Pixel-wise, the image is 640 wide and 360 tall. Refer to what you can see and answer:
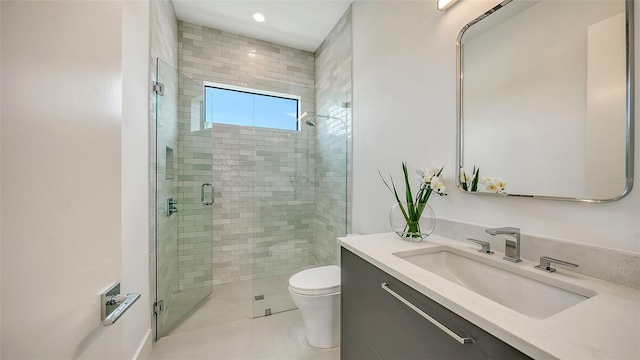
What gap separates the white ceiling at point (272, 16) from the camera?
2.32 metres

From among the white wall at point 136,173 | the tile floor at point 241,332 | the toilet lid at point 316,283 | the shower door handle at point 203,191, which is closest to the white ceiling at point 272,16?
the white wall at point 136,173

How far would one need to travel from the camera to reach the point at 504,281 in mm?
942

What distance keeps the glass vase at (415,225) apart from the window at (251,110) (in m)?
1.58

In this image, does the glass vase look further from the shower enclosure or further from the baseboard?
the baseboard

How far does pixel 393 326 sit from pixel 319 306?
88cm

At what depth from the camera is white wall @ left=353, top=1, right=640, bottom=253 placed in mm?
854

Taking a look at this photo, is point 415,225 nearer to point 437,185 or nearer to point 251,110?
point 437,185

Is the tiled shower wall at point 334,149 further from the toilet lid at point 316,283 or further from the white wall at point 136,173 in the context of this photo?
the white wall at point 136,173

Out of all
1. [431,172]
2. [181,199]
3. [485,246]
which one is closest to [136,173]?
[181,199]

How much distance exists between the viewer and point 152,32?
A: 5.73ft

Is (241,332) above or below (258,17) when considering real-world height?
below

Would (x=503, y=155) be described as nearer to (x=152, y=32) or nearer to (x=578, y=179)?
(x=578, y=179)

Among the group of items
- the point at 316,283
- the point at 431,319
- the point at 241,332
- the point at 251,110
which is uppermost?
the point at 251,110

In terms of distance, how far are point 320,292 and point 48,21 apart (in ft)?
5.62
